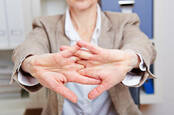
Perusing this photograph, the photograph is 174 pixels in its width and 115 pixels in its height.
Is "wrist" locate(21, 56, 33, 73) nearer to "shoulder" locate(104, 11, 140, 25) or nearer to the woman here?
the woman

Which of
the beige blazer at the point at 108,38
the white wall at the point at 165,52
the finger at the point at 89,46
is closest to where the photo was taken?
the finger at the point at 89,46

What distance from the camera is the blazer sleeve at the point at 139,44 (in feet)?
2.19

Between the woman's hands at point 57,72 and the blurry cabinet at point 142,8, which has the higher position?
the blurry cabinet at point 142,8

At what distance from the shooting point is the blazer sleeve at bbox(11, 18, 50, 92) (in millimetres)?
656

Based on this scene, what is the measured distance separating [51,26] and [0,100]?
74cm

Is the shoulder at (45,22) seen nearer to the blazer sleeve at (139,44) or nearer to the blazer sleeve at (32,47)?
the blazer sleeve at (32,47)

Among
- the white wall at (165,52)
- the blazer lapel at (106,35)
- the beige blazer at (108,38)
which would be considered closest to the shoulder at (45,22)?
the beige blazer at (108,38)

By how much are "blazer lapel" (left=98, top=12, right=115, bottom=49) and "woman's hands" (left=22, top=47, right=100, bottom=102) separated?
28 cm

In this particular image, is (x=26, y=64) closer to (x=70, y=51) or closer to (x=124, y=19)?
(x=70, y=51)

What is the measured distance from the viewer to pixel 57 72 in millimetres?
618

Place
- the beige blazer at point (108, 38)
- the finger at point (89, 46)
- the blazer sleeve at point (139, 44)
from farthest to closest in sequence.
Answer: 1. the beige blazer at point (108, 38)
2. the blazer sleeve at point (139, 44)
3. the finger at point (89, 46)

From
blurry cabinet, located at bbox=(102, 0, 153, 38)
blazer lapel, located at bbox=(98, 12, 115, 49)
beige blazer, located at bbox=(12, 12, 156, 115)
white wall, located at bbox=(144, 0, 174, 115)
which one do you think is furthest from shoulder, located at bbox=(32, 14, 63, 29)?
white wall, located at bbox=(144, 0, 174, 115)

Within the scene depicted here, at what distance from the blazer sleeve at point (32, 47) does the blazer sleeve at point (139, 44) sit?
0.95ft

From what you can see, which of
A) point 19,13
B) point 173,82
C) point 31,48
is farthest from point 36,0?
point 173,82
